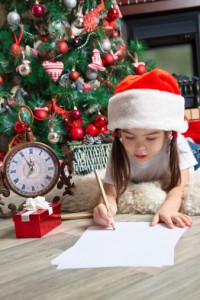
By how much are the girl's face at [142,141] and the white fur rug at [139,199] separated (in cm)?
13

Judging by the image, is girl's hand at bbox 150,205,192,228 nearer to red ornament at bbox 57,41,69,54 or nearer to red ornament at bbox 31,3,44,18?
red ornament at bbox 57,41,69,54

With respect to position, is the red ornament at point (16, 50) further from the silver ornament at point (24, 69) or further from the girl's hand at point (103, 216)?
the girl's hand at point (103, 216)

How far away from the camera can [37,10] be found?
2109 mm

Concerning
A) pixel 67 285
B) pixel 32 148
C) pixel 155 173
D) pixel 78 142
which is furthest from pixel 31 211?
pixel 78 142

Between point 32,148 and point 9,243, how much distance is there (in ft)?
1.09

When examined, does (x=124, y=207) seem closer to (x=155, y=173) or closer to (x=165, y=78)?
(x=155, y=173)

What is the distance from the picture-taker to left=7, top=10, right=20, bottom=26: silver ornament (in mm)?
2145

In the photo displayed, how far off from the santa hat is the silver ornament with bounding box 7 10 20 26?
4.04 ft

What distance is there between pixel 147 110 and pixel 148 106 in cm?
1

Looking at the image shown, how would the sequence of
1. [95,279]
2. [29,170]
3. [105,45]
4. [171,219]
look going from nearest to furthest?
[95,279]
[171,219]
[29,170]
[105,45]

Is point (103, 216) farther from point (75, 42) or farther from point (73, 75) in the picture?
point (75, 42)

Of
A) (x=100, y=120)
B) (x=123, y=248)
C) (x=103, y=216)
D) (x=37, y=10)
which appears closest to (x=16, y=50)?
(x=37, y=10)

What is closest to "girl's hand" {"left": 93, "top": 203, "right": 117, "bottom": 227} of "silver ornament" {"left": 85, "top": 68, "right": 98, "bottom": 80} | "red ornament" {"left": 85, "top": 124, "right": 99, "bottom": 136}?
"red ornament" {"left": 85, "top": 124, "right": 99, "bottom": 136}

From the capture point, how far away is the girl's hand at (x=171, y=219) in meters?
0.98
